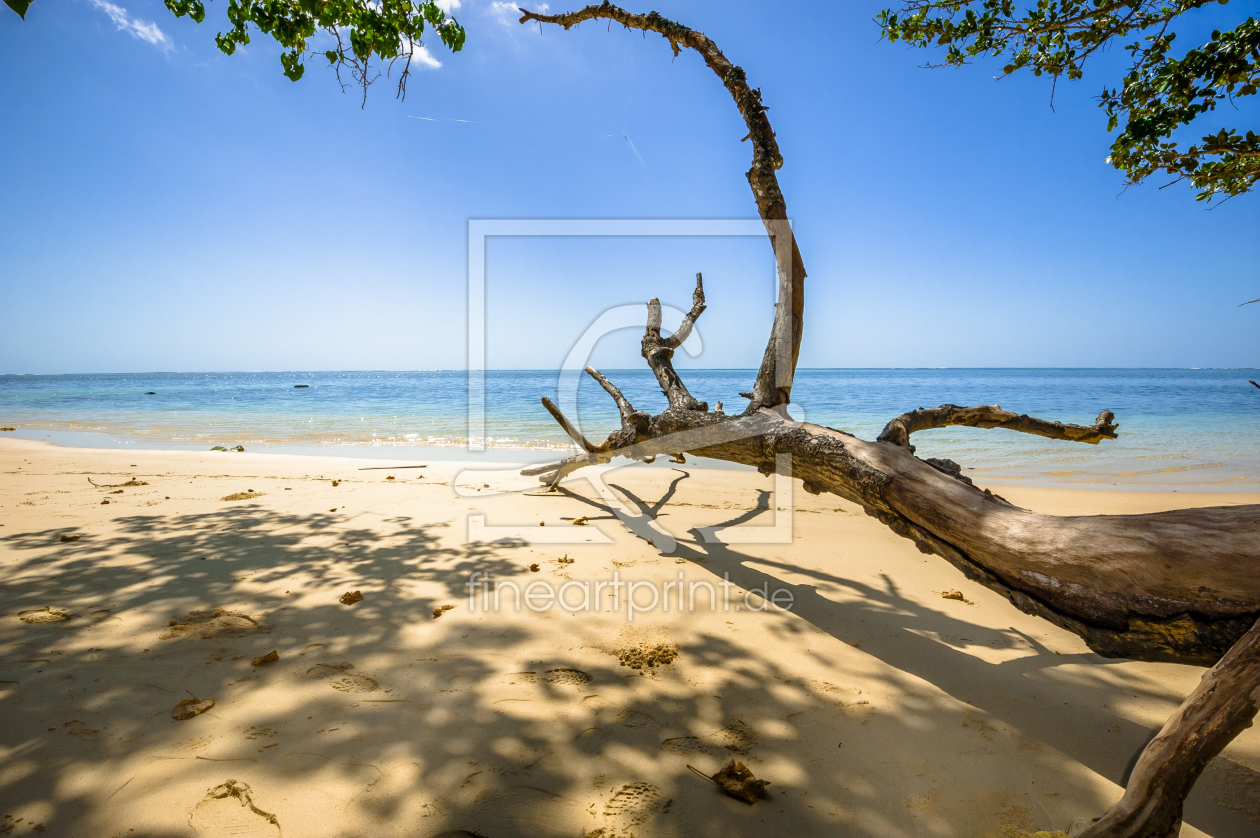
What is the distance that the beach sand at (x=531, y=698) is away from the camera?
1.56m

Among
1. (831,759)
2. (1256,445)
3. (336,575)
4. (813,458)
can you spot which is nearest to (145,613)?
(336,575)

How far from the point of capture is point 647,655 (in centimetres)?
248

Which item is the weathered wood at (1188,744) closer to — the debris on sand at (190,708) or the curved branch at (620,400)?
the debris on sand at (190,708)

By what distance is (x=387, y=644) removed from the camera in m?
2.52

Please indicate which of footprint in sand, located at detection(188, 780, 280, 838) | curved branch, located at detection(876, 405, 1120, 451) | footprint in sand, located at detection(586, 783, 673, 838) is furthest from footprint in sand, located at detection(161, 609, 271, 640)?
curved branch, located at detection(876, 405, 1120, 451)

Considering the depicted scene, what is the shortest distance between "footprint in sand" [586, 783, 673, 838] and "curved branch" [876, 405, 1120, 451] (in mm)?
2257

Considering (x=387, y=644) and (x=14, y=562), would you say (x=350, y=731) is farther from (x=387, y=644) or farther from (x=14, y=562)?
(x=14, y=562)

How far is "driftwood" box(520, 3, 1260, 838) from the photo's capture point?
1.29 m

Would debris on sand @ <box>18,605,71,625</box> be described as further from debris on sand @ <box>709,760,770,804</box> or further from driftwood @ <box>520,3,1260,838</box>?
driftwood @ <box>520,3,1260,838</box>

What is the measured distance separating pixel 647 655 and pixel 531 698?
616 mm

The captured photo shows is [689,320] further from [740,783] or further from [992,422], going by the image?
[740,783]

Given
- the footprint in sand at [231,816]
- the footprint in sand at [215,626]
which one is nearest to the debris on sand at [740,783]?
the footprint in sand at [231,816]

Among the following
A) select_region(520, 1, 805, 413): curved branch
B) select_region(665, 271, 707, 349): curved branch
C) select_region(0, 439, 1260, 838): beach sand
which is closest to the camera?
select_region(0, 439, 1260, 838): beach sand

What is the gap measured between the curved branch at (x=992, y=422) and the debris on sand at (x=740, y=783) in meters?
2.02
